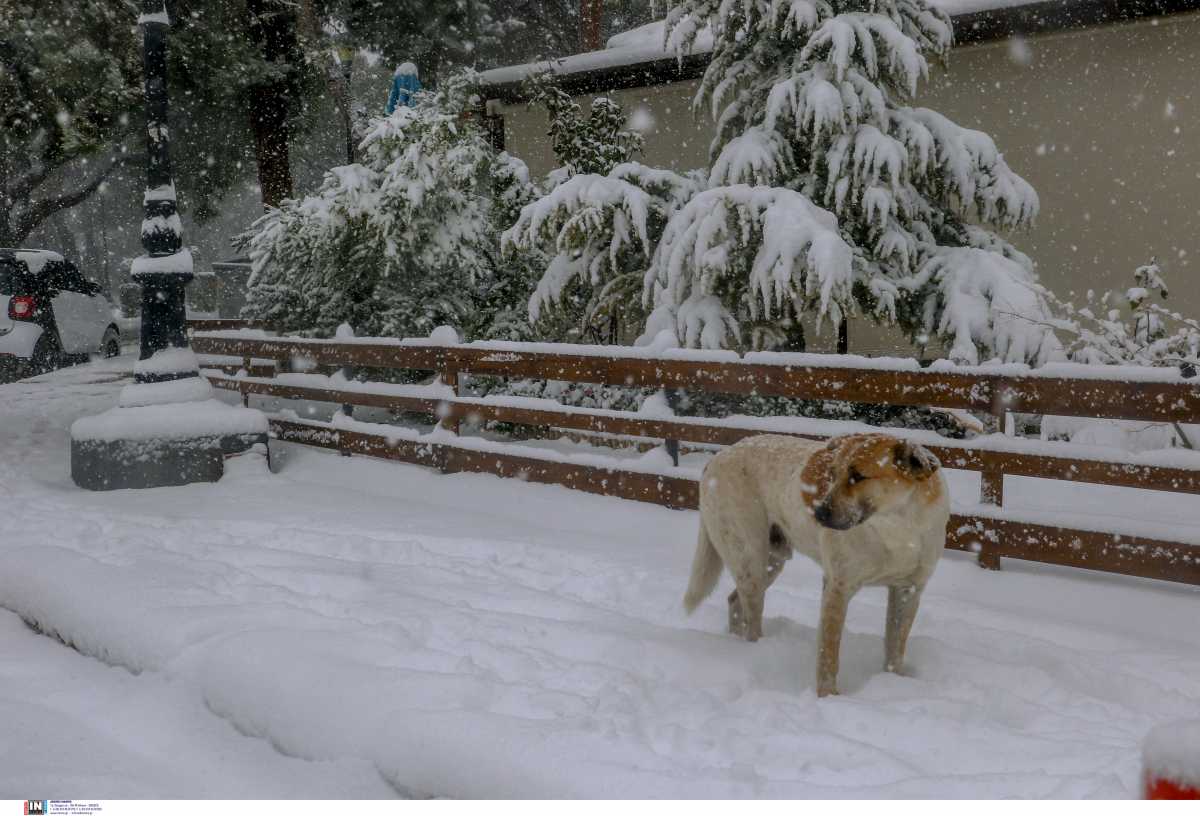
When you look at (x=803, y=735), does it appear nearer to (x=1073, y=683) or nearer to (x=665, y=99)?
(x=1073, y=683)

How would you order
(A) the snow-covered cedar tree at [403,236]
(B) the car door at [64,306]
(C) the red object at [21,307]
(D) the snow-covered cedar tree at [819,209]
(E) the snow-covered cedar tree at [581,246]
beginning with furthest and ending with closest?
(B) the car door at [64,306], (C) the red object at [21,307], (A) the snow-covered cedar tree at [403,236], (E) the snow-covered cedar tree at [581,246], (D) the snow-covered cedar tree at [819,209]

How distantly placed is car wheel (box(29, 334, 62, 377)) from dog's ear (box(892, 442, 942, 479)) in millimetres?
11333

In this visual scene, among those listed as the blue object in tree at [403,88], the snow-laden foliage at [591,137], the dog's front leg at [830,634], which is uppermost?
the blue object in tree at [403,88]

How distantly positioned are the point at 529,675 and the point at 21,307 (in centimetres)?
1066

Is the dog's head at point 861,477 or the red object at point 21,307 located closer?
the dog's head at point 861,477

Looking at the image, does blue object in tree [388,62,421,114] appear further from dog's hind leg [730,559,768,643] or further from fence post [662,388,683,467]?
dog's hind leg [730,559,768,643]

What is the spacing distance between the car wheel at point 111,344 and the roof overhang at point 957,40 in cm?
880

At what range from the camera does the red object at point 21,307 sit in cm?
1085

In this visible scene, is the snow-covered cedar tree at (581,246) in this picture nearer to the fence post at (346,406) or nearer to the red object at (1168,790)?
the fence post at (346,406)

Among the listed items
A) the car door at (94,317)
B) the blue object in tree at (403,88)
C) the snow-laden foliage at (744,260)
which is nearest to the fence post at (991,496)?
the snow-laden foliage at (744,260)

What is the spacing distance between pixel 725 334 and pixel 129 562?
15.9ft

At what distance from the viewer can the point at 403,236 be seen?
9.45 m

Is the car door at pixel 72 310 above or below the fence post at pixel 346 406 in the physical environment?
above

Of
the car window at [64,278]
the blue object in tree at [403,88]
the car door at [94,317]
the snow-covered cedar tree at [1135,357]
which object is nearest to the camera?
the snow-covered cedar tree at [1135,357]
